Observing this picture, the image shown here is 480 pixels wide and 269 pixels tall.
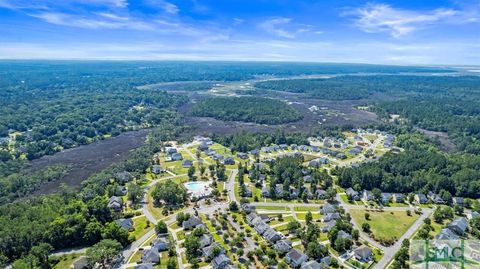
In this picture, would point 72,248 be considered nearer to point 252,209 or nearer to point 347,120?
point 252,209

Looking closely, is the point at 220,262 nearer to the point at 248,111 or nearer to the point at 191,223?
the point at 191,223

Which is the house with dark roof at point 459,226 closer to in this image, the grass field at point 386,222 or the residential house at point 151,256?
the grass field at point 386,222

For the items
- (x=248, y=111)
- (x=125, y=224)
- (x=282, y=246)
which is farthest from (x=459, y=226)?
(x=248, y=111)

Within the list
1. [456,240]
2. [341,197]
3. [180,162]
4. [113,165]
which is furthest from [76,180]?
[456,240]

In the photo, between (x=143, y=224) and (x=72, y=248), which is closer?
(x=72, y=248)

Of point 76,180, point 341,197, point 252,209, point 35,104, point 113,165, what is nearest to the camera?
point 252,209

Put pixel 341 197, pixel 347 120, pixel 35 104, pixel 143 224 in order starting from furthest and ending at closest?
pixel 35 104 < pixel 347 120 < pixel 341 197 < pixel 143 224

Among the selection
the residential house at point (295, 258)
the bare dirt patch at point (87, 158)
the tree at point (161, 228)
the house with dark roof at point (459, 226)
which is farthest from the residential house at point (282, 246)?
the bare dirt patch at point (87, 158)
